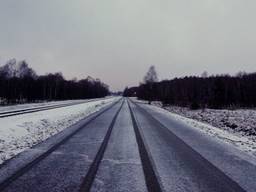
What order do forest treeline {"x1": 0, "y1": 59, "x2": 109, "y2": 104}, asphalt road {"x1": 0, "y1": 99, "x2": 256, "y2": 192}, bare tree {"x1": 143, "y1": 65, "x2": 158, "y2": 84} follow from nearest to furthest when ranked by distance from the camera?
asphalt road {"x1": 0, "y1": 99, "x2": 256, "y2": 192} → forest treeline {"x1": 0, "y1": 59, "x2": 109, "y2": 104} → bare tree {"x1": 143, "y1": 65, "x2": 158, "y2": 84}

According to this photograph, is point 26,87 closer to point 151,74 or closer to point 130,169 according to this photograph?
point 151,74

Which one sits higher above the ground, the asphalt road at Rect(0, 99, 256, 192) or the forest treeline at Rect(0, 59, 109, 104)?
the forest treeline at Rect(0, 59, 109, 104)

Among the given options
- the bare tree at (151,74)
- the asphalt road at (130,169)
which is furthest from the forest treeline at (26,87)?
the asphalt road at (130,169)

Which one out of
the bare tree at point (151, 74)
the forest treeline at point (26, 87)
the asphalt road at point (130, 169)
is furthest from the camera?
the bare tree at point (151, 74)

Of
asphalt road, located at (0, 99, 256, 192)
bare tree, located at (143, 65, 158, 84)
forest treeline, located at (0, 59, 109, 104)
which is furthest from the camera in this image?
bare tree, located at (143, 65, 158, 84)

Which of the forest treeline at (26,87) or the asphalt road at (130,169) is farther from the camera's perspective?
the forest treeline at (26,87)

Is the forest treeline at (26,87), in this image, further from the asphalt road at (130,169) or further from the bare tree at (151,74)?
the asphalt road at (130,169)

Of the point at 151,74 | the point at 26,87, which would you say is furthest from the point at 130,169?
the point at 26,87

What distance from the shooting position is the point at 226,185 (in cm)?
548

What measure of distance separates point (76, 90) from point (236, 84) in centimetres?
7380

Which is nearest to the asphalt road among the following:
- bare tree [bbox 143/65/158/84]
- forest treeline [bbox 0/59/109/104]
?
forest treeline [bbox 0/59/109/104]

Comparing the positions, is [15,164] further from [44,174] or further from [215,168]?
[215,168]

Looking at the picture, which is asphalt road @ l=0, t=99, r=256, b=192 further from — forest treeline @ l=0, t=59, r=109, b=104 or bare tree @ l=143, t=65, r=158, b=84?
bare tree @ l=143, t=65, r=158, b=84

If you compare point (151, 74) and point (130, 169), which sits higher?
point (151, 74)
